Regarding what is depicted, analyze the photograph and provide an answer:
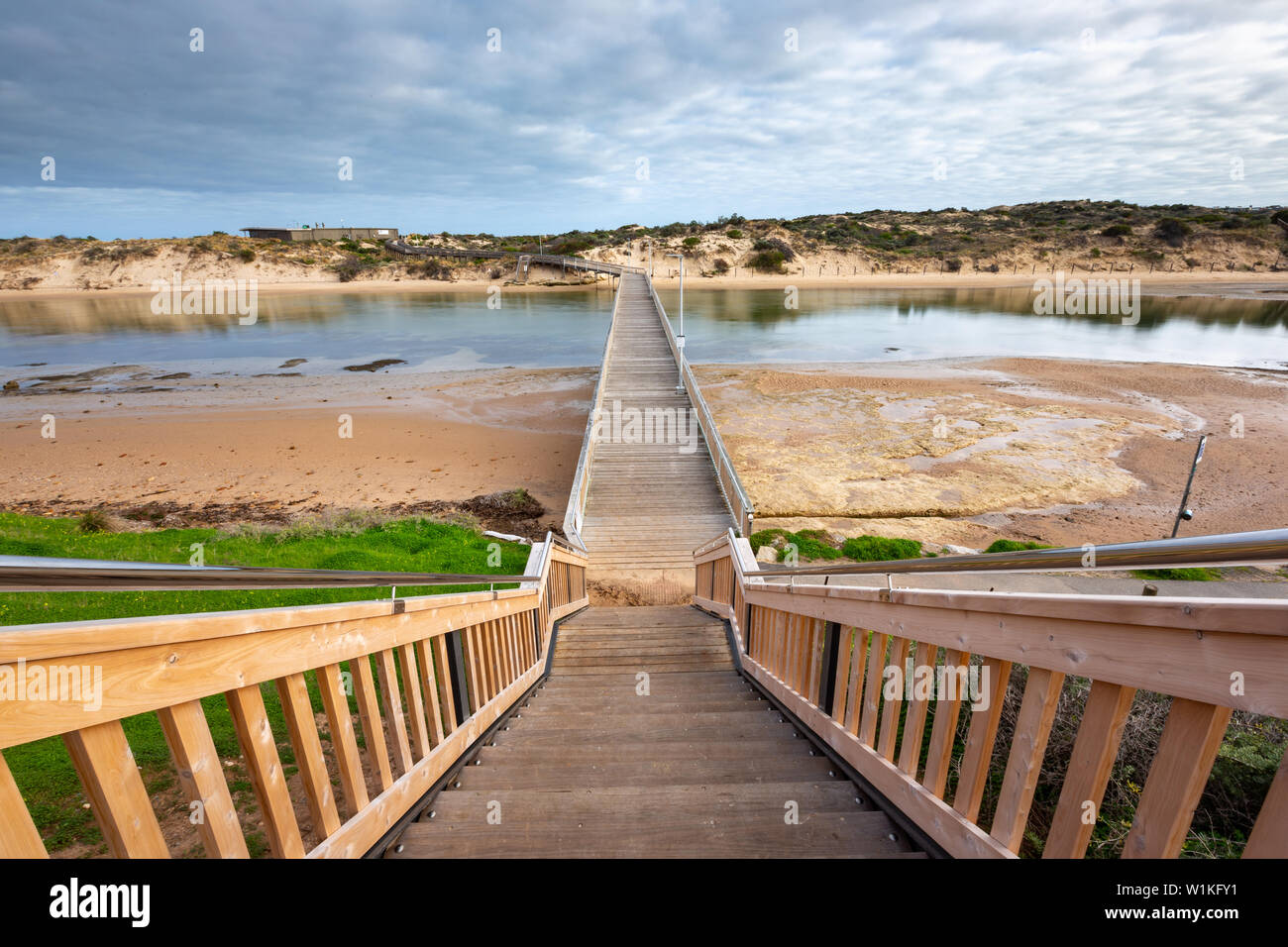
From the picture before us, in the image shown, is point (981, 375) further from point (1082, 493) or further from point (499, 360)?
point (499, 360)

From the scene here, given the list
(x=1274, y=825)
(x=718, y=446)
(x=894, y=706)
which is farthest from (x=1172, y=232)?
(x=1274, y=825)

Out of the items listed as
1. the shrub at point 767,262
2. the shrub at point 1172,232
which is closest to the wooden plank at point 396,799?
the shrub at point 767,262

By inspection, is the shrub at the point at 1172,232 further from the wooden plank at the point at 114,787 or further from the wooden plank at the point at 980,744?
the wooden plank at the point at 114,787

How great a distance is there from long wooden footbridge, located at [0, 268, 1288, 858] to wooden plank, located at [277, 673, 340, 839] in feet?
0.03

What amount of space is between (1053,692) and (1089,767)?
217 millimetres

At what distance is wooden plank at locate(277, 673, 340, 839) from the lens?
5.85ft

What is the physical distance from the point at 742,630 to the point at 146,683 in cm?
532

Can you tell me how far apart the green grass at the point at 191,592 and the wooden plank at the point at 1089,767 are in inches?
118

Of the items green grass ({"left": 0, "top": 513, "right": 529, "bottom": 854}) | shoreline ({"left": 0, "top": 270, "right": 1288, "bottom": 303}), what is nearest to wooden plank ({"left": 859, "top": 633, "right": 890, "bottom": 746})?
green grass ({"left": 0, "top": 513, "right": 529, "bottom": 854})

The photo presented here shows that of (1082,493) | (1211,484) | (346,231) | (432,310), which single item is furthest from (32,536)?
(346,231)

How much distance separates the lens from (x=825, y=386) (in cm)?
2527

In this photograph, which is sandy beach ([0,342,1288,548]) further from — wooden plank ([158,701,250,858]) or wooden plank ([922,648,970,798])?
wooden plank ([158,701,250,858])

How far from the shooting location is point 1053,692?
167cm

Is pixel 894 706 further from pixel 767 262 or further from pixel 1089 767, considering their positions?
pixel 767 262
